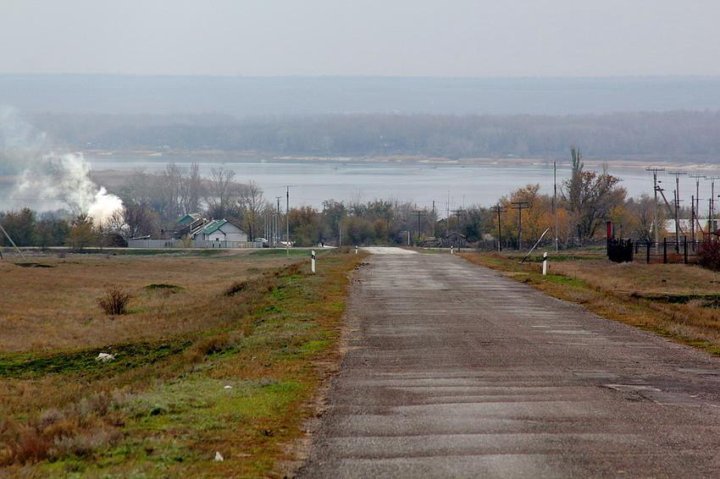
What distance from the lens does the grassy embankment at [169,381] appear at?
8.69 metres

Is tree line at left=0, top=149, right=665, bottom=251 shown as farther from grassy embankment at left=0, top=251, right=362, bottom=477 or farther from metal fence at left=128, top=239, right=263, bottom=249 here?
grassy embankment at left=0, top=251, right=362, bottom=477

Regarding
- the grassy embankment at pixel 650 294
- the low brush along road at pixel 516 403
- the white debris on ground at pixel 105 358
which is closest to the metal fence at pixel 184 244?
the grassy embankment at pixel 650 294

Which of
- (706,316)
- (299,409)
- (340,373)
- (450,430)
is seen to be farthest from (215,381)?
(706,316)

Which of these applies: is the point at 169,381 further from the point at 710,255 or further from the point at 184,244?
the point at 184,244

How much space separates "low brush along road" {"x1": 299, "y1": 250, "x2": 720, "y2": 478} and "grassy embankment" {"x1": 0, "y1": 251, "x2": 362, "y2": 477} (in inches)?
22.0

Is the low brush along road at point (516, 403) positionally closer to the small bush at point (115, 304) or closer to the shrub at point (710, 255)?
the small bush at point (115, 304)

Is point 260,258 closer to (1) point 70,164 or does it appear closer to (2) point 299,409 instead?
(2) point 299,409

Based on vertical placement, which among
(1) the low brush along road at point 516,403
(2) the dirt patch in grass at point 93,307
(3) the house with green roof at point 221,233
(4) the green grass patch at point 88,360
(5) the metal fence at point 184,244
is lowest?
(5) the metal fence at point 184,244

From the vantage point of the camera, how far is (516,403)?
35.6ft

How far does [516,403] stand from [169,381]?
179 inches

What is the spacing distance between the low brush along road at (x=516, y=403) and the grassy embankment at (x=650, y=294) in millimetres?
834

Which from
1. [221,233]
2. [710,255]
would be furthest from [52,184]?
[710,255]

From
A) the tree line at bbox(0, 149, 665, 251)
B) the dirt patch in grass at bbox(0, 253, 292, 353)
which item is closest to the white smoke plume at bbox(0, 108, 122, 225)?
the tree line at bbox(0, 149, 665, 251)

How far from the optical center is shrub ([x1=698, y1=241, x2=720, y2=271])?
53.7 meters
